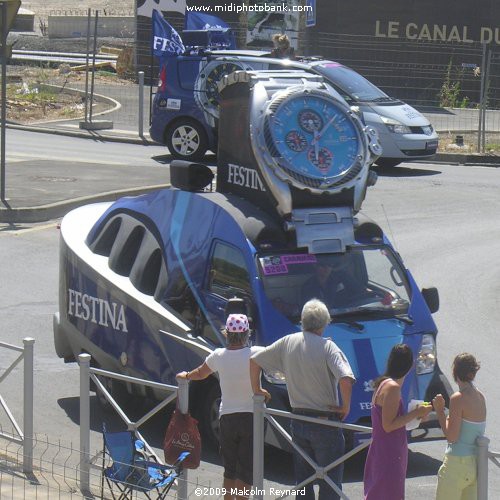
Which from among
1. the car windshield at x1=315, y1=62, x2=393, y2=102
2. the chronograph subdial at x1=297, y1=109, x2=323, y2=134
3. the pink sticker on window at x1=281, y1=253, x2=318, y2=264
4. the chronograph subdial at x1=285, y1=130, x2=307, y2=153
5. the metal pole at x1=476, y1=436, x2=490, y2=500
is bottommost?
the metal pole at x1=476, y1=436, x2=490, y2=500

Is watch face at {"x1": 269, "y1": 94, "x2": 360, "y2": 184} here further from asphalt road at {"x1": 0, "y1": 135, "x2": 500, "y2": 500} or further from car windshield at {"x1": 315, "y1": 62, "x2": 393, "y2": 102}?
car windshield at {"x1": 315, "y1": 62, "x2": 393, "y2": 102}

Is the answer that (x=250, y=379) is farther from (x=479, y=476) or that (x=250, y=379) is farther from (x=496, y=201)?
(x=496, y=201)

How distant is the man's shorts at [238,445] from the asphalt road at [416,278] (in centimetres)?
87

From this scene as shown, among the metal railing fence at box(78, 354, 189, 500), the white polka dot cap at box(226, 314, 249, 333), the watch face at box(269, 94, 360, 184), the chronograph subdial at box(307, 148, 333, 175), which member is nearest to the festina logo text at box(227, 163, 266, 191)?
the watch face at box(269, 94, 360, 184)

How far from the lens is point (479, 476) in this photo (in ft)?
20.1

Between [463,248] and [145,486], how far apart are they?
9.87 meters

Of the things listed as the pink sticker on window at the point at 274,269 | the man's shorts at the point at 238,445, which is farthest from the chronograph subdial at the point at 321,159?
the man's shorts at the point at 238,445

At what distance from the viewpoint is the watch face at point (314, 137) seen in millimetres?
8891

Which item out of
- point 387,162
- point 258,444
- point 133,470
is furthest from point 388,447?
point 387,162

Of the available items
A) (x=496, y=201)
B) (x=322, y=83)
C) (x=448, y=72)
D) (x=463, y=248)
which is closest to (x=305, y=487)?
(x=322, y=83)

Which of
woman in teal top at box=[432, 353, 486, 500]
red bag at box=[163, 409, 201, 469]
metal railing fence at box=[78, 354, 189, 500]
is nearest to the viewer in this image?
woman in teal top at box=[432, 353, 486, 500]

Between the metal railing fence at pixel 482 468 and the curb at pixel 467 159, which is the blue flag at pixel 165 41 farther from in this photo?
the metal railing fence at pixel 482 468

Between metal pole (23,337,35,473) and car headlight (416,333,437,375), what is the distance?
2787mm

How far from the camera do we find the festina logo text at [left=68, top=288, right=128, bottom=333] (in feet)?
31.0
